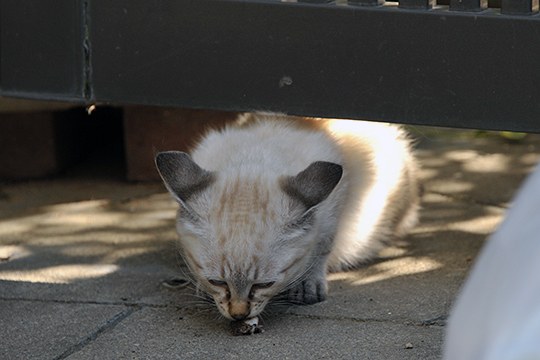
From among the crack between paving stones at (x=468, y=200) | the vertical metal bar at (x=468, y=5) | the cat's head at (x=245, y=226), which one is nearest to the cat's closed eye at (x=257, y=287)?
the cat's head at (x=245, y=226)

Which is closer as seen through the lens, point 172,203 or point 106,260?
point 106,260

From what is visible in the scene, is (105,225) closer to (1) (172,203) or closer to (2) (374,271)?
(1) (172,203)

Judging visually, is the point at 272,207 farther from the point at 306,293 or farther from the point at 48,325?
the point at 48,325

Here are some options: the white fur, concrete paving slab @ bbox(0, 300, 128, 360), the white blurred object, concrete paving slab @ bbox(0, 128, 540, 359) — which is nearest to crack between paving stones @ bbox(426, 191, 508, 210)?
concrete paving slab @ bbox(0, 128, 540, 359)

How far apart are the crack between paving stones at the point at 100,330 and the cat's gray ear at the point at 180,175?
1.61 feet

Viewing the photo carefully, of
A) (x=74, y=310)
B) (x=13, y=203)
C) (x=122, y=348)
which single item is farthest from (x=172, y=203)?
(x=122, y=348)

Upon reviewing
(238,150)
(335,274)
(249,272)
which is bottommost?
Result: (335,274)

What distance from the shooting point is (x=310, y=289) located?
410 cm

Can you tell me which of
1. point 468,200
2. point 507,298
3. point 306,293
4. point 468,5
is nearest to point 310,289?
point 306,293

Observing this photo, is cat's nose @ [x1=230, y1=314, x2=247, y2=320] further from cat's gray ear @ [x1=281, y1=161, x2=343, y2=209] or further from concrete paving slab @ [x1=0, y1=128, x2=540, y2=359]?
cat's gray ear @ [x1=281, y1=161, x2=343, y2=209]

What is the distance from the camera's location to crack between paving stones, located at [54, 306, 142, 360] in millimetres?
3584

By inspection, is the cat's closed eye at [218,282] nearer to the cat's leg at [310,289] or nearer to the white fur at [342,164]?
the white fur at [342,164]

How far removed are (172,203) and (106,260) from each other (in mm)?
874

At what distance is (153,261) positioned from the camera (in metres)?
4.68
